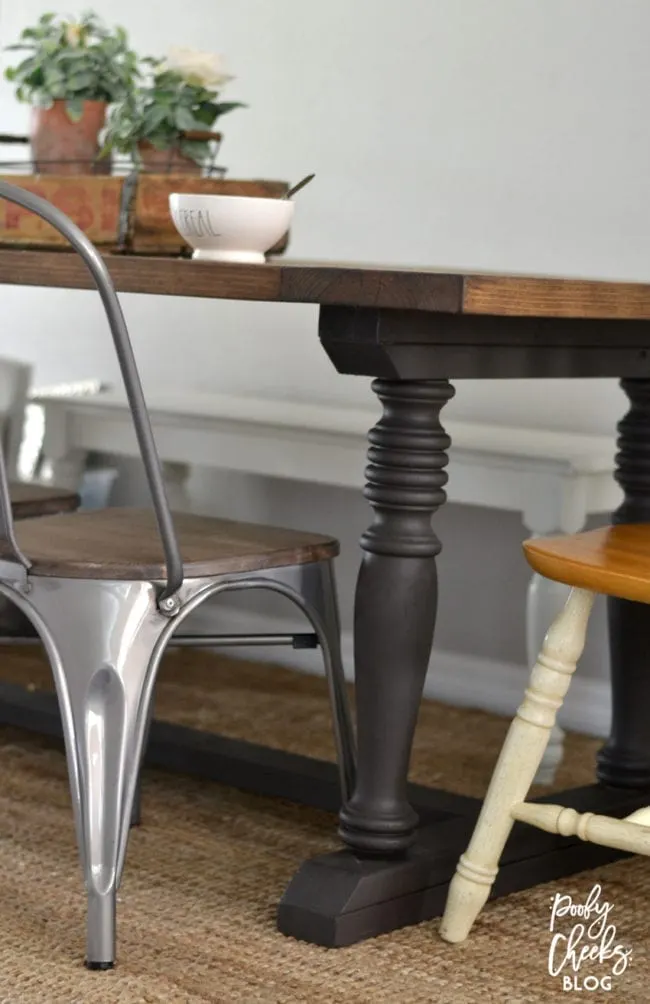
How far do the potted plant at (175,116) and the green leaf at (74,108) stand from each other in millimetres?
54

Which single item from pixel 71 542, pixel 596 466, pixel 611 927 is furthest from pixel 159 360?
pixel 611 927

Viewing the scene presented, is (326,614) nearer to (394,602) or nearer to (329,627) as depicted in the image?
(329,627)

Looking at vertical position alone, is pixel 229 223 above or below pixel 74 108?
below

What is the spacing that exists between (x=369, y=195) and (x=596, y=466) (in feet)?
2.90

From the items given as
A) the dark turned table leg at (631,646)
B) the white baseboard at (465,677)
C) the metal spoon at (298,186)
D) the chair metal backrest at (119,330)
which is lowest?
the white baseboard at (465,677)

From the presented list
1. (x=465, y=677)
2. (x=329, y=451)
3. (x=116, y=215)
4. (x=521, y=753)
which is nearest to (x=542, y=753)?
(x=521, y=753)

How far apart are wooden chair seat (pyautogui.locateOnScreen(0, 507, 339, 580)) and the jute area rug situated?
1.33 ft

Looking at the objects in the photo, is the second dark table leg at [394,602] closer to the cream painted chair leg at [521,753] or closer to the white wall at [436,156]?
the cream painted chair leg at [521,753]

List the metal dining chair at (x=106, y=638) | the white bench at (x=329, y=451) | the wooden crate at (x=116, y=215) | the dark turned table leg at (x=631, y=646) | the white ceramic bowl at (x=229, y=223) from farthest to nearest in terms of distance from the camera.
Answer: the white bench at (x=329, y=451) → the dark turned table leg at (x=631, y=646) → the wooden crate at (x=116, y=215) → the white ceramic bowl at (x=229, y=223) → the metal dining chair at (x=106, y=638)

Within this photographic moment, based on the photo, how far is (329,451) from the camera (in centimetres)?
278

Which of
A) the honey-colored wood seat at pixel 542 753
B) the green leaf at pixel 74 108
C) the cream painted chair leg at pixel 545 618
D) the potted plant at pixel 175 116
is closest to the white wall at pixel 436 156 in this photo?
the cream painted chair leg at pixel 545 618

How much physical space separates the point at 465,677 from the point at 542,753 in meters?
1.27

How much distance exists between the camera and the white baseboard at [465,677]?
9.36 feet

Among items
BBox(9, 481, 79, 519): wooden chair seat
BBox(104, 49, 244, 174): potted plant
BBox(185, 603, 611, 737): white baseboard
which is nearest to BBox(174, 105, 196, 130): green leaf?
BBox(104, 49, 244, 174): potted plant
